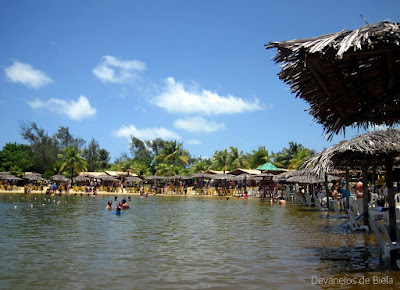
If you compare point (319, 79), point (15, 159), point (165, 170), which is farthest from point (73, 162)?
point (319, 79)

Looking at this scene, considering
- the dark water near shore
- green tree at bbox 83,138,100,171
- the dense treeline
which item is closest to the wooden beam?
the dark water near shore

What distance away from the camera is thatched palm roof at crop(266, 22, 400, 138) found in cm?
394

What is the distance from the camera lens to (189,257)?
321 inches

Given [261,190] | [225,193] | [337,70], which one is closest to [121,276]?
[337,70]

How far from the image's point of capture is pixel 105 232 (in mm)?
11852

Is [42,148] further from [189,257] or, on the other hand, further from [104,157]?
[189,257]

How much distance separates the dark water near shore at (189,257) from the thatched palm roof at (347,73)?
2.67 m

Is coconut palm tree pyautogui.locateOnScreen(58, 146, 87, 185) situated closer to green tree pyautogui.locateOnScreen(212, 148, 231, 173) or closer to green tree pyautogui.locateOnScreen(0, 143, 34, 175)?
green tree pyautogui.locateOnScreen(0, 143, 34, 175)

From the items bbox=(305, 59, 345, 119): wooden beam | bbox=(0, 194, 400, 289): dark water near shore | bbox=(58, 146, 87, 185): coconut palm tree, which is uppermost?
bbox=(58, 146, 87, 185): coconut palm tree

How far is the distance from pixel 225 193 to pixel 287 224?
78.1 ft

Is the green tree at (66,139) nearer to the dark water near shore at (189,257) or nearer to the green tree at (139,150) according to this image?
the green tree at (139,150)

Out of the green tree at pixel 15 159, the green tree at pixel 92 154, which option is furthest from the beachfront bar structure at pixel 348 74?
the green tree at pixel 92 154

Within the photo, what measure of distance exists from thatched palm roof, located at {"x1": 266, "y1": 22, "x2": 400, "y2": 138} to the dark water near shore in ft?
8.76

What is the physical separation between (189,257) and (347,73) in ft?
17.2
